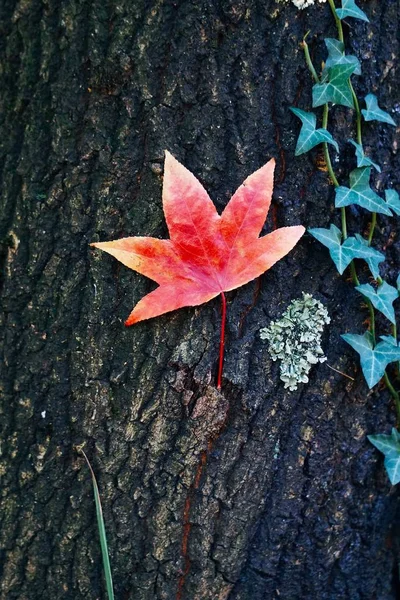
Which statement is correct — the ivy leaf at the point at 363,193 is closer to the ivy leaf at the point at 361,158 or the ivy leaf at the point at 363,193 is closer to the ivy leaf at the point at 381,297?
the ivy leaf at the point at 361,158

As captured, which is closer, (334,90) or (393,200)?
(334,90)

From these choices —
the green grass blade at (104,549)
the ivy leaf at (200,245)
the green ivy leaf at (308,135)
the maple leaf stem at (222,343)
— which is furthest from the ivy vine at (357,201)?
the green grass blade at (104,549)

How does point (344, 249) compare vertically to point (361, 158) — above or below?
below

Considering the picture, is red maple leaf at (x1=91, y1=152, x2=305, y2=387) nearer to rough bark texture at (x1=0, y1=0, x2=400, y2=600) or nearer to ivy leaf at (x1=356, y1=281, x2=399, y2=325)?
rough bark texture at (x1=0, y1=0, x2=400, y2=600)

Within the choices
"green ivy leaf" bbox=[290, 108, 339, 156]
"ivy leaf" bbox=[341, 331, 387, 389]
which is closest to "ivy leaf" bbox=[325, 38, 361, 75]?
"green ivy leaf" bbox=[290, 108, 339, 156]

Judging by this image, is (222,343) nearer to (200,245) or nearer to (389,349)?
(200,245)

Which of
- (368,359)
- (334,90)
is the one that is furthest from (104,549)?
(334,90)
